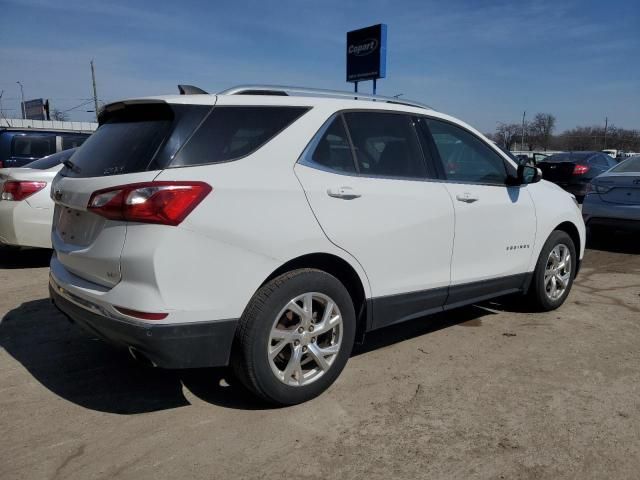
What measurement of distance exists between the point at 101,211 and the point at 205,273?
2.07ft

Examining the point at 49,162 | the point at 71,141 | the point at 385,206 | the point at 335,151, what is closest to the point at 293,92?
the point at 335,151

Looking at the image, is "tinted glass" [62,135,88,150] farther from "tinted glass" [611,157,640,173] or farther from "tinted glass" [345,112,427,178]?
"tinted glass" [611,157,640,173]

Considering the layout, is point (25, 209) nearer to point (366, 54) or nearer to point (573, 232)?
point (573, 232)

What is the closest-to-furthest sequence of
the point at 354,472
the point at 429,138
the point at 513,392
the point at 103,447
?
the point at 354,472, the point at 103,447, the point at 513,392, the point at 429,138

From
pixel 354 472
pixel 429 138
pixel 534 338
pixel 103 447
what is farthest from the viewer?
pixel 534 338

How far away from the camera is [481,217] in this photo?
13.5 feet

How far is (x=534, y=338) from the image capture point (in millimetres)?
4375

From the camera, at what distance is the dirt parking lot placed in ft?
8.63

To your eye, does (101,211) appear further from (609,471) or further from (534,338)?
(534,338)

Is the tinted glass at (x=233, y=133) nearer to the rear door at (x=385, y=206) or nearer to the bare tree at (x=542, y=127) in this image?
the rear door at (x=385, y=206)

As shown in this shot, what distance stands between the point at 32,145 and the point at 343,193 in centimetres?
833

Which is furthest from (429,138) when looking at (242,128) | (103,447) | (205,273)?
(103,447)

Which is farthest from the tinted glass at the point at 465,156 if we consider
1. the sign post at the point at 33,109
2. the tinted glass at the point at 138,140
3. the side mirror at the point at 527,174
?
the sign post at the point at 33,109

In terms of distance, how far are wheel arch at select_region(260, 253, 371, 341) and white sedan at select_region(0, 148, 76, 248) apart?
4268 millimetres
